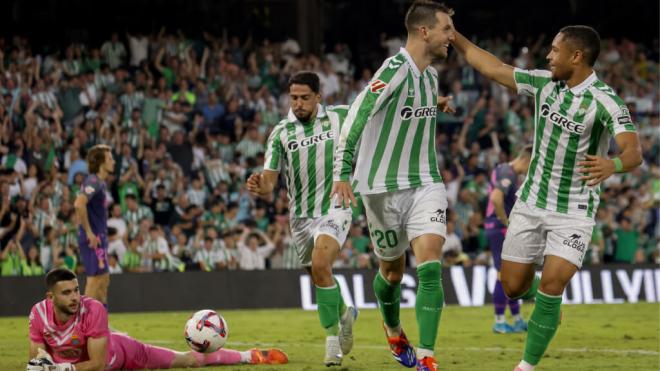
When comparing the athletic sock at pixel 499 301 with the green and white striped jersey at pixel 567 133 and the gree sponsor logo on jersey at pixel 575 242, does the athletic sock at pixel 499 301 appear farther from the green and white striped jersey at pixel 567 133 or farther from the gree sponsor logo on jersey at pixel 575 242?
the gree sponsor logo on jersey at pixel 575 242

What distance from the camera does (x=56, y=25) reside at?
26.0 m

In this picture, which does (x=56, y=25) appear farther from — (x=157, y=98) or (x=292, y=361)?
(x=292, y=361)

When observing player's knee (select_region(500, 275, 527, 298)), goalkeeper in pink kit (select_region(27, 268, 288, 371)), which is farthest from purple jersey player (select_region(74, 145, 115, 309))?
player's knee (select_region(500, 275, 527, 298))

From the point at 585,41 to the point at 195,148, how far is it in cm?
1495

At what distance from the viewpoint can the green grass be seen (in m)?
10.6

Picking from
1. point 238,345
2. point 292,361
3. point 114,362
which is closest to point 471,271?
point 238,345

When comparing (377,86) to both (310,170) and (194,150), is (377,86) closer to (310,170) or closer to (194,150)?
(310,170)

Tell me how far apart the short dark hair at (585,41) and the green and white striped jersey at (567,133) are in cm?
17

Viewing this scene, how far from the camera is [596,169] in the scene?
314 inches

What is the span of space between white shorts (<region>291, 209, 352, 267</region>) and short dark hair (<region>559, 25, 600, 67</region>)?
9.40 ft

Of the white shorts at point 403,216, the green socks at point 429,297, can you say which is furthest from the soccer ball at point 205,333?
the green socks at point 429,297

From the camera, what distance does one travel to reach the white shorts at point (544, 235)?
8469 mm

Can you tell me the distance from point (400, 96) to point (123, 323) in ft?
30.1

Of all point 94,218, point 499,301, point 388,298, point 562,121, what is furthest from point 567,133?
point 94,218
